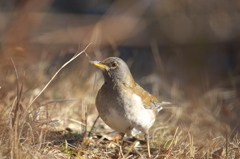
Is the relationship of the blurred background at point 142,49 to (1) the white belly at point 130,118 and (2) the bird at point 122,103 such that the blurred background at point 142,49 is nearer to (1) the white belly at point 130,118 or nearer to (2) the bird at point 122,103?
(2) the bird at point 122,103

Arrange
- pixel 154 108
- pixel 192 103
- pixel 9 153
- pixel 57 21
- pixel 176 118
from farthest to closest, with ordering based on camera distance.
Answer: pixel 57 21 < pixel 192 103 < pixel 176 118 < pixel 154 108 < pixel 9 153

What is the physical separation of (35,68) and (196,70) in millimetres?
5778

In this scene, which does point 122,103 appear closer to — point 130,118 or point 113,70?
point 130,118

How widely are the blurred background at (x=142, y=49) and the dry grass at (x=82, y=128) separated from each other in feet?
0.13

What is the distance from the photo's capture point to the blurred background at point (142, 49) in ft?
15.7

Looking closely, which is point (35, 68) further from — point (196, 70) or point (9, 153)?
point (196, 70)

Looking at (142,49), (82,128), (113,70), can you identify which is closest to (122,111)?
(113,70)

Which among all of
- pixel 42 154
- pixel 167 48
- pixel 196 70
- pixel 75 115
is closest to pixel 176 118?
pixel 75 115

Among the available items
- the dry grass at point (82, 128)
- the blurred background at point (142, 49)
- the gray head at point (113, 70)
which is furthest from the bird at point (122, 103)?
the blurred background at point (142, 49)

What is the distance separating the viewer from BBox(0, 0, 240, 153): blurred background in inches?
188

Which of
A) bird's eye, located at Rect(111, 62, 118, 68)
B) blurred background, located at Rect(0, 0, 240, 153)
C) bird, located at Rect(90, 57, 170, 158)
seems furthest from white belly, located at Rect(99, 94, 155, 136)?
blurred background, located at Rect(0, 0, 240, 153)

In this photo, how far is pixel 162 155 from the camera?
4.54 m

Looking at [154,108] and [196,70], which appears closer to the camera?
[154,108]

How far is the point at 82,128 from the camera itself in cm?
561
